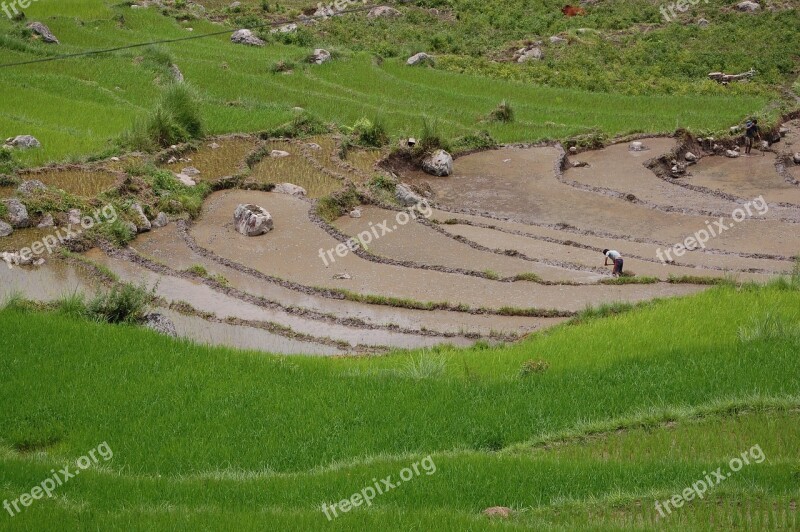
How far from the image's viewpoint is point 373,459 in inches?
314

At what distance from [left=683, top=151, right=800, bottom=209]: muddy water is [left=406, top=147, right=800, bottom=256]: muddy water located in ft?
9.28

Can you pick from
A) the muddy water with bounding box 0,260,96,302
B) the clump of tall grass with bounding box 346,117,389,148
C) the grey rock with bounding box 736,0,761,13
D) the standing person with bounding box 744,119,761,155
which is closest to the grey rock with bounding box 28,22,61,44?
the clump of tall grass with bounding box 346,117,389,148

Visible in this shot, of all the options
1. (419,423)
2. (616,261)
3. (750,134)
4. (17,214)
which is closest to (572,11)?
(750,134)

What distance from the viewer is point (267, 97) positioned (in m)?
27.1

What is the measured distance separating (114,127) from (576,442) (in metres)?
16.2

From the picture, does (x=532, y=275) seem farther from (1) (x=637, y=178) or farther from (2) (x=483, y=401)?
(1) (x=637, y=178)

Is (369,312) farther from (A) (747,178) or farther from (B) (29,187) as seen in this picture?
(A) (747,178)

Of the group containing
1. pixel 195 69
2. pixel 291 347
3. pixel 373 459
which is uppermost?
pixel 373 459

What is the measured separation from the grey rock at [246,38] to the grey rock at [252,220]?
1807 cm

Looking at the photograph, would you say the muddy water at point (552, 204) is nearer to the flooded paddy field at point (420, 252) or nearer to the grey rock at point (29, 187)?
the flooded paddy field at point (420, 252)

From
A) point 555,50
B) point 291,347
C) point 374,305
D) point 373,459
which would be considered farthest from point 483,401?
point 555,50

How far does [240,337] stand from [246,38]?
2326cm

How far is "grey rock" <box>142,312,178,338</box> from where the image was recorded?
1184cm

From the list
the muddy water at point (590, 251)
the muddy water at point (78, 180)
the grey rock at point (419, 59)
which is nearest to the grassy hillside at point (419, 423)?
the muddy water at point (590, 251)
